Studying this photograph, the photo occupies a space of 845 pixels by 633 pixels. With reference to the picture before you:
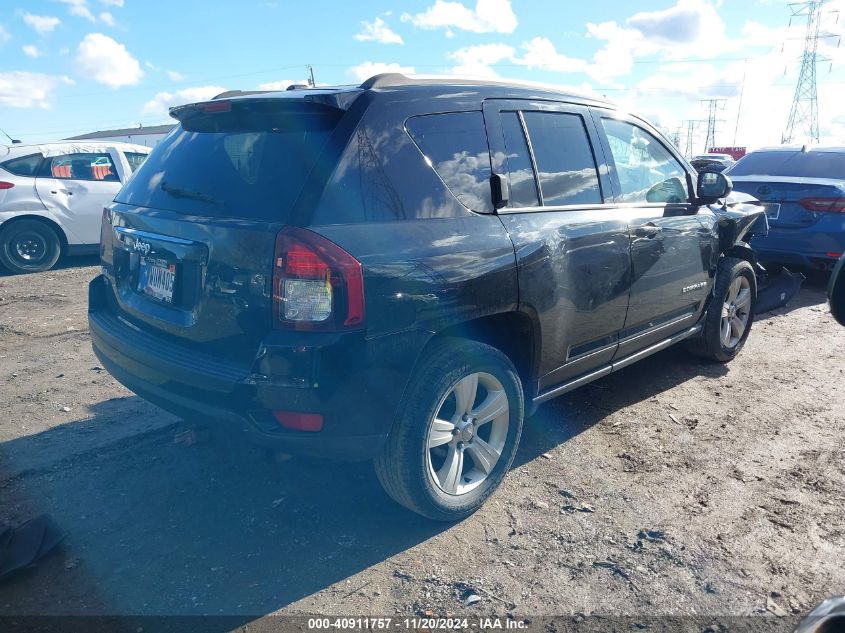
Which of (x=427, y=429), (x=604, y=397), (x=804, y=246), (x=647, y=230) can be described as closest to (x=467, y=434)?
(x=427, y=429)

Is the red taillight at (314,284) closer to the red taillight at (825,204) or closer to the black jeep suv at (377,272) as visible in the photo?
the black jeep suv at (377,272)

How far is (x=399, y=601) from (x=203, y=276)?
1.53 meters

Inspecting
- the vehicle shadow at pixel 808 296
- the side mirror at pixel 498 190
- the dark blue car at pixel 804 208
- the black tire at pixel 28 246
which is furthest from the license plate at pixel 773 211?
the black tire at pixel 28 246

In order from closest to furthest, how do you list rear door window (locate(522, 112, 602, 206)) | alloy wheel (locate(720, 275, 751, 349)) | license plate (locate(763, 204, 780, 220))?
rear door window (locate(522, 112, 602, 206)), alloy wheel (locate(720, 275, 751, 349)), license plate (locate(763, 204, 780, 220))

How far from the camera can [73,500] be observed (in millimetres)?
3225

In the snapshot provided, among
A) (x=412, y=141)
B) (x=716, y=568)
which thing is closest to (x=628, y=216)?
(x=412, y=141)

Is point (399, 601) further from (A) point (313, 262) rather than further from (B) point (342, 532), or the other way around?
(A) point (313, 262)

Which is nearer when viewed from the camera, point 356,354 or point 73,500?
point 356,354

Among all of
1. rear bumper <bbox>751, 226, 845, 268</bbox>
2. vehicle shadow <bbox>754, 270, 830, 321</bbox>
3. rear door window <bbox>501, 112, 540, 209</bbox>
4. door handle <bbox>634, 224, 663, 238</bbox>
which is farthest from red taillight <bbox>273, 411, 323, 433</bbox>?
rear bumper <bbox>751, 226, 845, 268</bbox>

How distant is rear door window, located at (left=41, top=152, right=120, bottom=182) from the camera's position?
29.7ft

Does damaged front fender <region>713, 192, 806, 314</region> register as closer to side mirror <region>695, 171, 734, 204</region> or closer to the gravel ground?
side mirror <region>695, 171, 734, 204</region>

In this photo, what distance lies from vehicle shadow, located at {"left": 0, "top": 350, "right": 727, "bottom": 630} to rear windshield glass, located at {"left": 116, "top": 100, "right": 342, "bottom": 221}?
1425 mm

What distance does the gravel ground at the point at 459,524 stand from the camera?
2.62m

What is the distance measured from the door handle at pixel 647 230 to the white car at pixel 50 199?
22.9 feet
